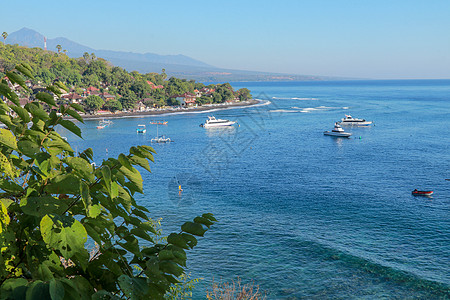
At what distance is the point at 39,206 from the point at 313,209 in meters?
39.0

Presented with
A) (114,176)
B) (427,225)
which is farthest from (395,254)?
(114,176)

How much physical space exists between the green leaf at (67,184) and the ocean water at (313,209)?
925cm

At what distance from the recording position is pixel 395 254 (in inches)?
1173

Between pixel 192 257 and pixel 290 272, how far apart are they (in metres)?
7.16

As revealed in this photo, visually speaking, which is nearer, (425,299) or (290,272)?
(425,299)

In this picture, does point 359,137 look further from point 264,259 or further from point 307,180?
point 264,259

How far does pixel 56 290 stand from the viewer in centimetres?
242

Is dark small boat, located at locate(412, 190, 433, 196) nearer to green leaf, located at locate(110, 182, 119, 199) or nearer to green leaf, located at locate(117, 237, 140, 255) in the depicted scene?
green leaf, located at locate(117, 237, 140, 255)

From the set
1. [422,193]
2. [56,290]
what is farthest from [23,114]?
[422,193]

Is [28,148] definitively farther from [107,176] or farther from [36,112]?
[107,176]

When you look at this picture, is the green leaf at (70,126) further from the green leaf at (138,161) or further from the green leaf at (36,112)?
the green leaf at (138,161)

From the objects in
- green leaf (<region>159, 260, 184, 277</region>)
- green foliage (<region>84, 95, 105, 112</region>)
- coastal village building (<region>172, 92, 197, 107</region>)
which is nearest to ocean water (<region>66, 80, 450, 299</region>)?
green leaf (<region>159, 260, 184, 277</region>)

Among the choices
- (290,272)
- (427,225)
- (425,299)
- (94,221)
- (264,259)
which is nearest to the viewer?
(94,221)

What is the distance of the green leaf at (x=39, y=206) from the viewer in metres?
2.72
